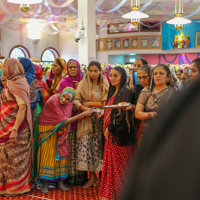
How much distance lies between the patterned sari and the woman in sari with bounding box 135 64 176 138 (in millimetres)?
1390

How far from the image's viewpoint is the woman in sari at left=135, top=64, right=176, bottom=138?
3.01 metres

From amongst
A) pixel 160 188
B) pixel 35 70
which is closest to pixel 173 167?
pixel 160 188

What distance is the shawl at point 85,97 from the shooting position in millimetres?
3877

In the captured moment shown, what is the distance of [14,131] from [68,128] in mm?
636

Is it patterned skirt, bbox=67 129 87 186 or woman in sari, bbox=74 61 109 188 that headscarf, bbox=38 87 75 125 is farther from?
patterned skirt, bbox=67 129 87 186

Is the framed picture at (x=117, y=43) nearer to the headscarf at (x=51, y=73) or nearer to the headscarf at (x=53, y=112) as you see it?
the headscarf at (x=51, y=73)

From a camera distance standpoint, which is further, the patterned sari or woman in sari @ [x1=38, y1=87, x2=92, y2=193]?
woman in sari @ [x1=38, y1=87, x2=92, y2=193]

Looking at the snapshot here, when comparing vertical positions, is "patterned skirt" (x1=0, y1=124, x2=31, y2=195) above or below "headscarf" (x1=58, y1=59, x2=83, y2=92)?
below

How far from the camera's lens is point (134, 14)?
784 centimetres

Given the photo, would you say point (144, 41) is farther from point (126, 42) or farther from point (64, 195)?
point (64, 195)

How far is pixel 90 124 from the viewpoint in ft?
12.7

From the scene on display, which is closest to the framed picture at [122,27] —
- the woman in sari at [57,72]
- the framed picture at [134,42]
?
the framed picture at [134,42]

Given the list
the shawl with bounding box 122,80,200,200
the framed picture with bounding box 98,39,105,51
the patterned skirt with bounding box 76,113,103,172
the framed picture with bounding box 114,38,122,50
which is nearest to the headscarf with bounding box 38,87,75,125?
the patterned skirt with bounding box 76,113,103,172

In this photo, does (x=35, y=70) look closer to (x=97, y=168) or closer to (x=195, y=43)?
(x=97, y=168)
